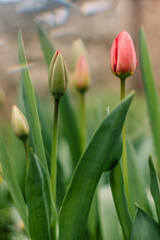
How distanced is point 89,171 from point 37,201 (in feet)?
0.26

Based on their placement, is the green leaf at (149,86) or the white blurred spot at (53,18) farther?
the white blurred spot at (53,18)

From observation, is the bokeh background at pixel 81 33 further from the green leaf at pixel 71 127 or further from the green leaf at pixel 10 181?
the green leaf at pixel 10 181

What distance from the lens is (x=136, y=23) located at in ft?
9.52

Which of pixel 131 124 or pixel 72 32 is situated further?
pixel 72 32

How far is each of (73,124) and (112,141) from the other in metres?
0.31

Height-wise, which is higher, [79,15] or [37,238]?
[79,15]

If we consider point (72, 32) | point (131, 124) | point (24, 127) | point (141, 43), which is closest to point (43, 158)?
point (24, 127)

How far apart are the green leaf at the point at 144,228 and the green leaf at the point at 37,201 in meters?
0.11

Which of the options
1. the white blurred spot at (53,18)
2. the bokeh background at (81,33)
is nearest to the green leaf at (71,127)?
the bokeh background at (81,33)

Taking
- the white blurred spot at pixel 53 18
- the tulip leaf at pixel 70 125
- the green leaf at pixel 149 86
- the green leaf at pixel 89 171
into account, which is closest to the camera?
the green leaf at pixel 89 171

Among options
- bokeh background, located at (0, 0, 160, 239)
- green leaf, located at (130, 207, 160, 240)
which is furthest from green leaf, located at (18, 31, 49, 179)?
bokeh background, located at (0, 0, 160, 239)

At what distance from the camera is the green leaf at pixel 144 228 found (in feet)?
1.35

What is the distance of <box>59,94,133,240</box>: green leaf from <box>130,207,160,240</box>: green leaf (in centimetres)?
6

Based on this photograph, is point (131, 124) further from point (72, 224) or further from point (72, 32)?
point (72, 224)
